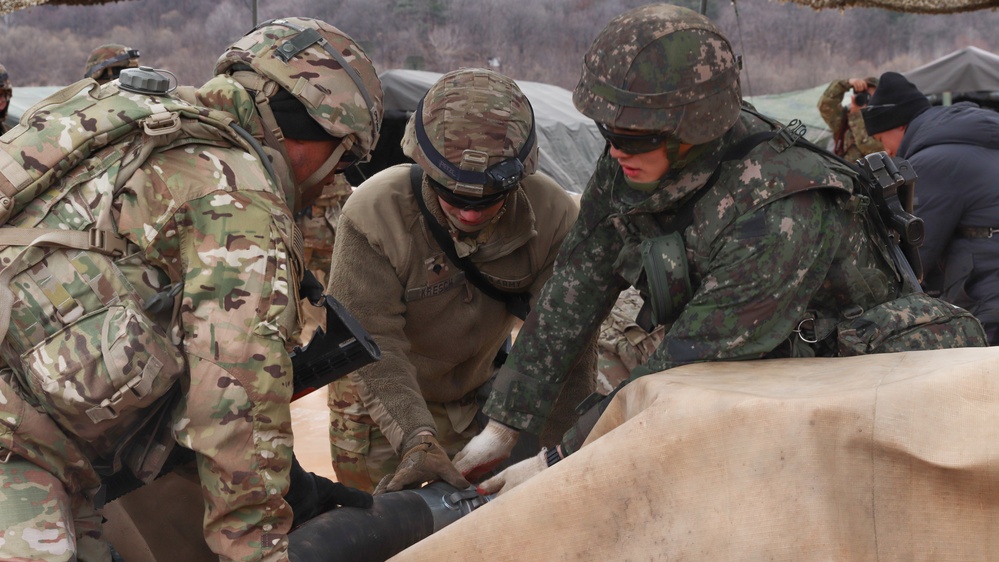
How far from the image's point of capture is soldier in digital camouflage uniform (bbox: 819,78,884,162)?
770 centimetres

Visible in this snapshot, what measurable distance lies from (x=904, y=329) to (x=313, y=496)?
1.53 metres

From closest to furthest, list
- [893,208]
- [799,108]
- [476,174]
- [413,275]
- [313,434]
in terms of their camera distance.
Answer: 1. [893,208]
2. [476,174]
3. [413,275]
4. [313,434]
5. [799,108]

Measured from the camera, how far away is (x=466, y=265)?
321 cm

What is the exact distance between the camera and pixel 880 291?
2.54 metres

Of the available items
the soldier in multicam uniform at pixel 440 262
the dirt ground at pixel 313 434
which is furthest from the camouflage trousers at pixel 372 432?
the dirt ground at pixel 313 434

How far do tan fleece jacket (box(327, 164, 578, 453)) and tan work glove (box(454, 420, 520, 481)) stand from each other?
17 cm

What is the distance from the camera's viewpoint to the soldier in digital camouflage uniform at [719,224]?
7.67ft

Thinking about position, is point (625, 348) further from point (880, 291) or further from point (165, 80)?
point (165, 80)

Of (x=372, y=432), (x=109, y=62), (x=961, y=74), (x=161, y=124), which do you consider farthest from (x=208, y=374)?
(x=961, y=74)

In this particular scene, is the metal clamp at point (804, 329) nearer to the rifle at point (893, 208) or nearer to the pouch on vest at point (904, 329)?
the pouch on vest at point (904, 329)

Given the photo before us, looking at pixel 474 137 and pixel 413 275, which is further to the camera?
pixel 413 275

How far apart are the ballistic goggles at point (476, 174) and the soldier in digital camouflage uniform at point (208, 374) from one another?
0.77 m

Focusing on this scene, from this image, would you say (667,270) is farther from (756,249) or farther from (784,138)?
(784,138)

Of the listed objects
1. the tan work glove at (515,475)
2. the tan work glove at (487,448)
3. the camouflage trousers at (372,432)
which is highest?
the tan work glove at (515,475)
